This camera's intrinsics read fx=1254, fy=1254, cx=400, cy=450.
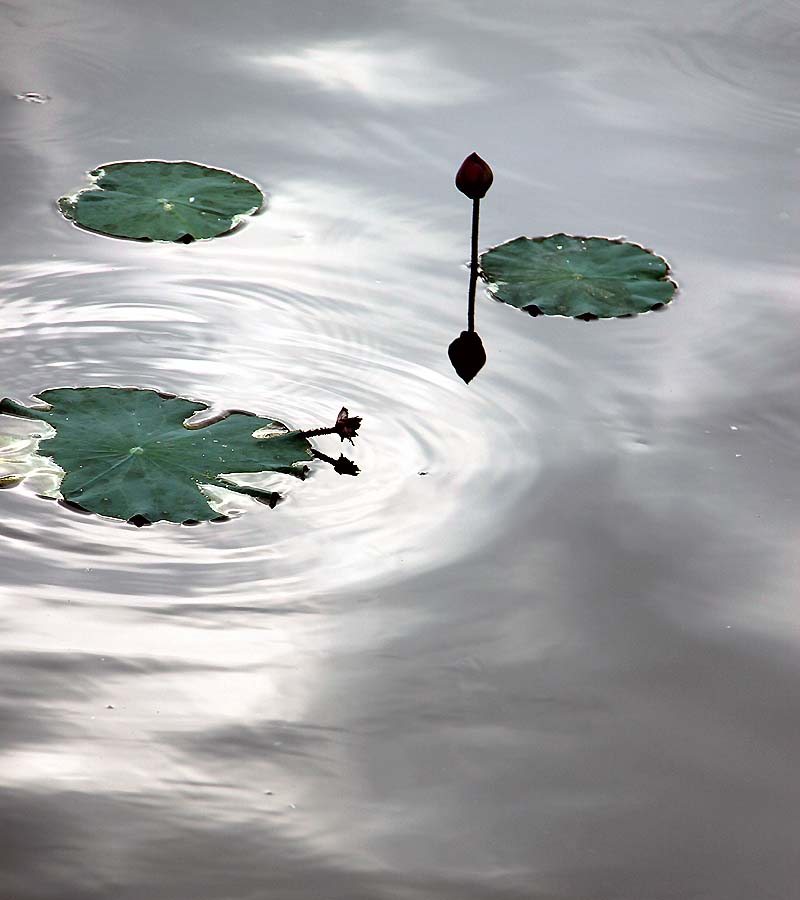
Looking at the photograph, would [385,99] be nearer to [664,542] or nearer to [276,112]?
[276,112]

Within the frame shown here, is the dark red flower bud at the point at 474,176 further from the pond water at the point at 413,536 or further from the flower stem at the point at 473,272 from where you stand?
the pond water at the point at 413,536

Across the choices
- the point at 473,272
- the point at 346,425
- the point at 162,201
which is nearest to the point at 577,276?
the point at 473,272

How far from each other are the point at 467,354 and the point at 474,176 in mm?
296

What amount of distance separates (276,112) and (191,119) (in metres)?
0.18

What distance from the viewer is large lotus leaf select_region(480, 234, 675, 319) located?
2.04 m

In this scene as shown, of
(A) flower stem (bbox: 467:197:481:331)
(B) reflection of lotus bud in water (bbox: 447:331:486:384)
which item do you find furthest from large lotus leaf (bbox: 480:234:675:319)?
(B) reflection of lotus bud in water (bbox: 447:331:486:384)

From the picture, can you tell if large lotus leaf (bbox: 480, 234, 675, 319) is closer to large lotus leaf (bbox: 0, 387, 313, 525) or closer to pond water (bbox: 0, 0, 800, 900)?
pond water (bbox: 0, 0, 800, 900)

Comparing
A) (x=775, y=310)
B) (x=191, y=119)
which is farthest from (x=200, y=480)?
(x=191, y=119)

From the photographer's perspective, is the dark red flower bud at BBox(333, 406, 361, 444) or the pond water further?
the dark red flower bud at BBox(333, 406, 361, 444)

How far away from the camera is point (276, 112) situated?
265 cm

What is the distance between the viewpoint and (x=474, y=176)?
1.98 metres

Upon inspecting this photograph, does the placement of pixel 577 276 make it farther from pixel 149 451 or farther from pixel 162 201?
pixel 149 451

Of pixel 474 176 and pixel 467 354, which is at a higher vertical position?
pixel 474 176

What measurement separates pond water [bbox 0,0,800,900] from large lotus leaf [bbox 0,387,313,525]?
0.04 m
